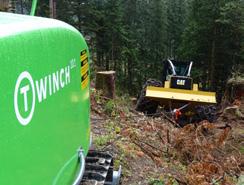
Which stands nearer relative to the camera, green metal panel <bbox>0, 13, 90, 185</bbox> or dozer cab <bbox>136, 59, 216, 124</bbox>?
green metal panel <bbox>0, 13, 90, 185</bbox>

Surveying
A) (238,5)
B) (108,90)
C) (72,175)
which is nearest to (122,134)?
(108,90)

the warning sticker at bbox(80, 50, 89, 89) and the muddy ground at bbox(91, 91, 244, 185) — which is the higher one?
the warning sticker at bbox(80, 50, 89, 89)

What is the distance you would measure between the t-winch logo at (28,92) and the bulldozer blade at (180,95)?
9290 mm

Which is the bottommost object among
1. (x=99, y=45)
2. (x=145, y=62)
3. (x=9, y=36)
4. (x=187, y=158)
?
(x=145, y=62)

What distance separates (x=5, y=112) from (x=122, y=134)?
526 centimetres

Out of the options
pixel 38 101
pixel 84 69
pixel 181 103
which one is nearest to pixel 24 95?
pixel 38 101

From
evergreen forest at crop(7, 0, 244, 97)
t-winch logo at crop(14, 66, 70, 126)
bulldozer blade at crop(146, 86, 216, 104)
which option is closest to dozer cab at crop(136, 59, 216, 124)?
bulldozer blade at crop(146, 86, 216, 104)

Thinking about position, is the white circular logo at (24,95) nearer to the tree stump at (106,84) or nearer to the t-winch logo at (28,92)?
the t-winch logo at (28,92)

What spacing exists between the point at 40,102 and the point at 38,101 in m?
0.03

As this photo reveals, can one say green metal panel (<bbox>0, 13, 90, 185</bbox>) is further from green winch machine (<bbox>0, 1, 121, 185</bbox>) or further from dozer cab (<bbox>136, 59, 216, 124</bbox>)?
dozer cab (<bbox>136, 59, 216, 124</bbox>)

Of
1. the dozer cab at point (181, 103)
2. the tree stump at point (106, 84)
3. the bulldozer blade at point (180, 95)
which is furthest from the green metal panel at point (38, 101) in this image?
the bulldozer blade at point (180, 95)

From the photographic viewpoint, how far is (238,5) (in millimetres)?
29844

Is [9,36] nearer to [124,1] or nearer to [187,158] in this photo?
[187,158]

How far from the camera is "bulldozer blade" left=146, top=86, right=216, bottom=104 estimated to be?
1148 cm
